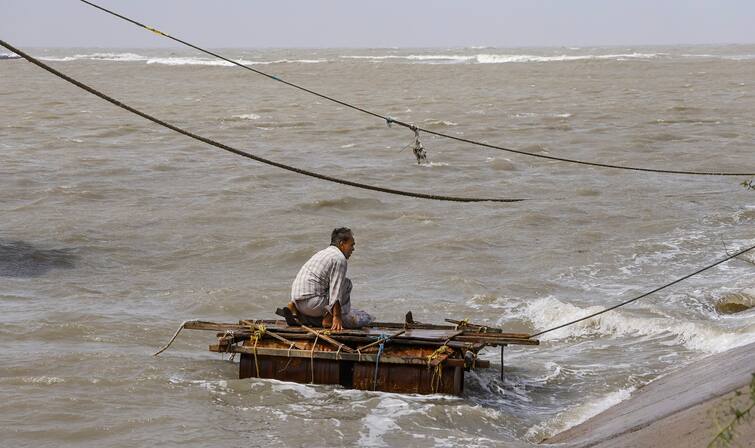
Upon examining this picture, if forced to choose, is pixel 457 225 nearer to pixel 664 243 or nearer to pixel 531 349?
pixel 664 243

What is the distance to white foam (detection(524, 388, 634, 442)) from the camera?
818 centimetres

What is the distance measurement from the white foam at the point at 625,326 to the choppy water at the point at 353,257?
0.11ft

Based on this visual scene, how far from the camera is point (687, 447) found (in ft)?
20.2

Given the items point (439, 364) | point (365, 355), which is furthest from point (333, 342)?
point (439, 364)

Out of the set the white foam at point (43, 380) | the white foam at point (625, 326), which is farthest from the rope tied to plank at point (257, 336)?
the white foam at point (625, 326)

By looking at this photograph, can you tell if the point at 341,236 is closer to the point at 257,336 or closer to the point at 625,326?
the point at 257,336

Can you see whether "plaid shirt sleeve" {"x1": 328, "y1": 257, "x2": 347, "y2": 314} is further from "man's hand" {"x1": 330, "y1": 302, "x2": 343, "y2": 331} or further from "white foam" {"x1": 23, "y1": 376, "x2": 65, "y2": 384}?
"white foam" {"x1": 23, "y1": 376, "x2": 65, "y2": 384}

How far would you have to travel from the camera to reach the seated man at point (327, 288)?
891 centimetres

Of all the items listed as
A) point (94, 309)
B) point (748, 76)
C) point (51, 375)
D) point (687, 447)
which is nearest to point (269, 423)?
point (51, 375)

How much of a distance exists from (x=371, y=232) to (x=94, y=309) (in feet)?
18.1

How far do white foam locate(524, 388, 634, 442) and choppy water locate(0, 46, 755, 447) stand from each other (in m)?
0.03

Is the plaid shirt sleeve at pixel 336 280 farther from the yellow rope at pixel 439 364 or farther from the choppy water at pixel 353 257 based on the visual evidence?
the yellow rope at pixel 439 364

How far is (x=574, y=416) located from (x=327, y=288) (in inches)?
85.8

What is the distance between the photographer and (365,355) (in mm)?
8531
